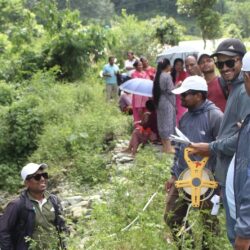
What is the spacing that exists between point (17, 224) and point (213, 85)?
2176 millimetres

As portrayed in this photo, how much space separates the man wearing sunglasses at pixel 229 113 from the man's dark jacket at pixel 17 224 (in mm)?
1464

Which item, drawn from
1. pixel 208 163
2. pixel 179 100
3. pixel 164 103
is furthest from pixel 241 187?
pixel 179 100

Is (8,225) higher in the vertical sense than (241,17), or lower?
higher

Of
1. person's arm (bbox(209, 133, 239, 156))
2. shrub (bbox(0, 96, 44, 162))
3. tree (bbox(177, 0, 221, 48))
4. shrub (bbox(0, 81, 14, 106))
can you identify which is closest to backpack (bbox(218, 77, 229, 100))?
person's arm (bbox(209, 133, 239, 156))

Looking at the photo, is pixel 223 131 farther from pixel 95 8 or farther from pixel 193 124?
pixel 95 8

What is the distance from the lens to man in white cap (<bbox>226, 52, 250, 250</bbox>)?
254 cm

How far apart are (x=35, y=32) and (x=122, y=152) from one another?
12.6m

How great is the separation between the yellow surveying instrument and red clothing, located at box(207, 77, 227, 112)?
1058 mm

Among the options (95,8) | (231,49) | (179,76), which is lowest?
(95,8)

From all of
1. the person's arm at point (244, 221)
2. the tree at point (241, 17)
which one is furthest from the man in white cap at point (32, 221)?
the tree at point (241, 17)

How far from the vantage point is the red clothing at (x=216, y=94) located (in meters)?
4.85

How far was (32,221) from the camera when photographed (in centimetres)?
422

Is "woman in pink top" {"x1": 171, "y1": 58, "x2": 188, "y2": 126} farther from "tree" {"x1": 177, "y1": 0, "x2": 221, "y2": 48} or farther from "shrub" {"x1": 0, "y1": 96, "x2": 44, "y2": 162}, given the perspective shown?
"tree" {"x1": 177, "y1": 0, "x2": 221, "y2": 48}

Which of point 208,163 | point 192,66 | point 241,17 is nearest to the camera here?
point 208,163
